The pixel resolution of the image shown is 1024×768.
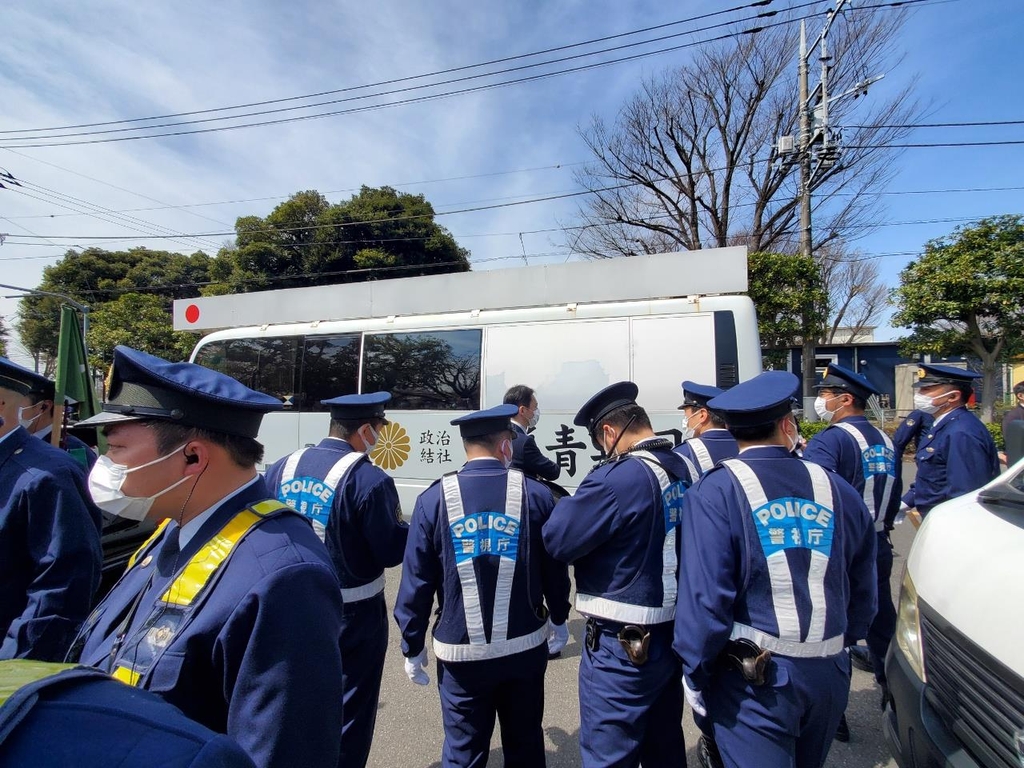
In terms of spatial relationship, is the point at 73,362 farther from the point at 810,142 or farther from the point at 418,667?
the point at 810,142

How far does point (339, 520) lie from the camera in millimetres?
2547

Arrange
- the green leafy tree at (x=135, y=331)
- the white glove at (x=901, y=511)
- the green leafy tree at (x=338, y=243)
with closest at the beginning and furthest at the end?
1. the white glove at (x=901, y=511)
2. the green leafy tree at (x=135, y=331)
3. the green leafy tree at (x=338, y=243)

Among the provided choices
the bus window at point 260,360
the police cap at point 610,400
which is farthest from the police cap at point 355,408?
the bus window at point 260,360

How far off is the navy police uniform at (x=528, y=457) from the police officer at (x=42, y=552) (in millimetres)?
2815

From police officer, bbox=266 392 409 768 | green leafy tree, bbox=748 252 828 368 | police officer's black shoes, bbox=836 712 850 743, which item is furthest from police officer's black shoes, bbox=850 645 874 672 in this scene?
green leafy tree, bbox=748 252 828 368

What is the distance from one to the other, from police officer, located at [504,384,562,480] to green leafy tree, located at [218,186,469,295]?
16.8 metres

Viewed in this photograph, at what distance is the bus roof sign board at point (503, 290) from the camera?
5469mm

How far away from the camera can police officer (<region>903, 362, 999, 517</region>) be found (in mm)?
3818

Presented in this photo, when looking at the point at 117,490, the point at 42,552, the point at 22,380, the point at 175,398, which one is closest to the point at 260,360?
the point at 22,380

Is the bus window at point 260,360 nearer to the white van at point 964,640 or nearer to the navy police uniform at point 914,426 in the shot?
the white van at point 964,640

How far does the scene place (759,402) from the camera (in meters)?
1.96

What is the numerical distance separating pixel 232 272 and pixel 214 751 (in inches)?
1021

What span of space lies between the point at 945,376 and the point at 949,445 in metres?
0.57

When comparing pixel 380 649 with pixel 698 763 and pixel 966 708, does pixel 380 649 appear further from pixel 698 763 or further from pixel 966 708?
pixel 966 708
